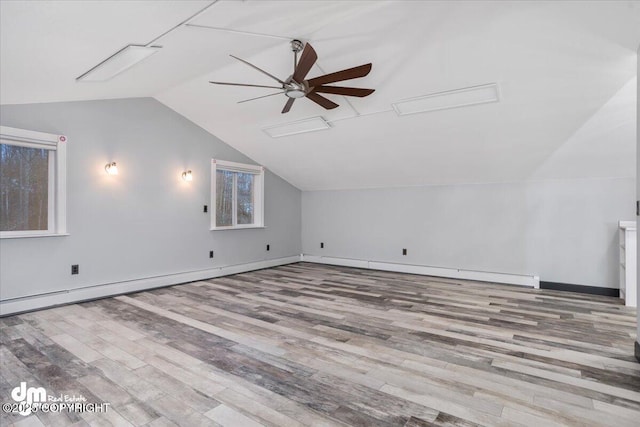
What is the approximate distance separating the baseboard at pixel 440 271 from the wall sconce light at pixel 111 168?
432 centimetres

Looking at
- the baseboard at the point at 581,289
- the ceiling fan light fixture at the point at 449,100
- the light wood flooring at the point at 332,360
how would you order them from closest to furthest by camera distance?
the light wood flooring at the point at 332,360, the ceiling fan light fixture at the point at 449,100, the baseboard at the point at 581,289

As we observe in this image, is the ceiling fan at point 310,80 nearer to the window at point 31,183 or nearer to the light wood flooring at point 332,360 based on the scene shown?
the light wood flooring at point 332,360

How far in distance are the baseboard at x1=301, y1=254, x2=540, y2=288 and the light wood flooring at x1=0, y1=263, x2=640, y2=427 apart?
2.46ft

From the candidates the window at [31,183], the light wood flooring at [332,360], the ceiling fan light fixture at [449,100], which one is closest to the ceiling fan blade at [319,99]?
the ceiling fan light fixture at [449,100]

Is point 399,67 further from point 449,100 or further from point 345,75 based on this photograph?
point 345,75

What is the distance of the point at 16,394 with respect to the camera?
6.81 feet

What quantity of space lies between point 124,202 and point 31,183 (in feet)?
3.33

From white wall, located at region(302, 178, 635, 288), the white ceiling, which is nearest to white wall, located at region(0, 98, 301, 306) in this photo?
the white ceiling

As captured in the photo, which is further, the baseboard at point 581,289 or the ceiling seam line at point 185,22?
the baseboard at point 581,289

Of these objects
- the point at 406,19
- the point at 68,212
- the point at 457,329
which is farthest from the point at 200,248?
the point at 406,19

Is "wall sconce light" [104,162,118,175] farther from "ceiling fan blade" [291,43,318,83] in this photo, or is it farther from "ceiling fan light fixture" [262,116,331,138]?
"ceiling fan blade" [291,43,318,83]

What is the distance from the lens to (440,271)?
588cm

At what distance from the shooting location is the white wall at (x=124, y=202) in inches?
152

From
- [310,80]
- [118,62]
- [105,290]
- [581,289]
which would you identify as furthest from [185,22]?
[581,289]
